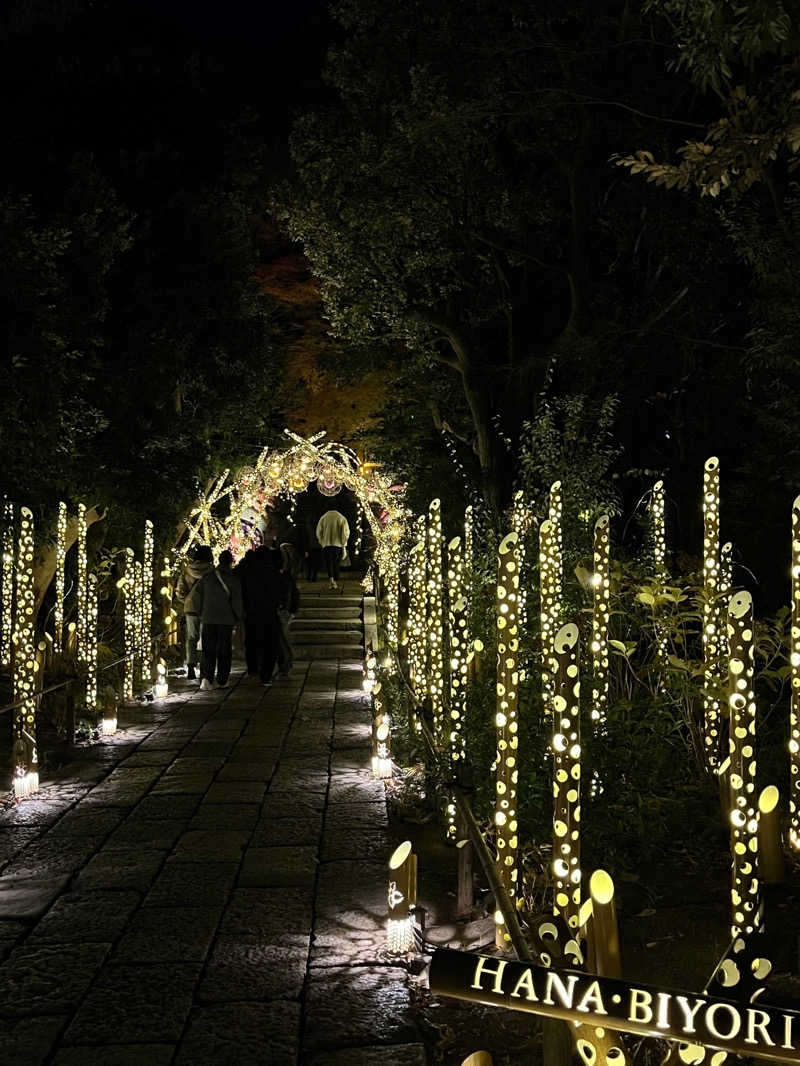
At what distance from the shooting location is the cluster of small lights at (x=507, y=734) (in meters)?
4.38

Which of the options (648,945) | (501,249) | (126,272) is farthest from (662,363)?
(648,945)

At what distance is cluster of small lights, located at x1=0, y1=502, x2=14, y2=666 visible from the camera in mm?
10320

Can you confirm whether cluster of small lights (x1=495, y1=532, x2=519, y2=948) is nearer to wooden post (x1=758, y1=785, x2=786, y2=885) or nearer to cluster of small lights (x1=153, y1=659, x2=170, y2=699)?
wooden post (x1=758, y1=785, x2=786, y2=885)

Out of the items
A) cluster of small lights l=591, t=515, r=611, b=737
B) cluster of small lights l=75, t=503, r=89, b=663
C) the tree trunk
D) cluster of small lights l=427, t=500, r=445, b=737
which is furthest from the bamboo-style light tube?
the tree trunk

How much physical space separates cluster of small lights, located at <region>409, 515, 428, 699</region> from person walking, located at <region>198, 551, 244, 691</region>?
2.90 meters

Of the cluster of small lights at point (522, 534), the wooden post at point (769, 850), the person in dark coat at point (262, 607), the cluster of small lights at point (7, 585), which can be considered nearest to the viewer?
the wooden post at point (769, 850)

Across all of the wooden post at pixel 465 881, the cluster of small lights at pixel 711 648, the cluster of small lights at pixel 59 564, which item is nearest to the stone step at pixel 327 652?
the cluster of small lights at pixel 59 564

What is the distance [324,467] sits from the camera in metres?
23.8

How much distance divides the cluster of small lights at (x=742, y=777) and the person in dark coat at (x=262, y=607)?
8.85 m

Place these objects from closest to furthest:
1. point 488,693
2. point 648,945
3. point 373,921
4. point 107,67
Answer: point 648,945 → point 373,921 → point 488,693 → point 107,67

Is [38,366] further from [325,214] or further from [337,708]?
[325,214]

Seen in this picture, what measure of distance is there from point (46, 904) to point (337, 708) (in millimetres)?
6256

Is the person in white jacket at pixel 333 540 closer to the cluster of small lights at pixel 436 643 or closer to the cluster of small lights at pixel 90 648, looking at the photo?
the cluster of small lights at pixel 90 648

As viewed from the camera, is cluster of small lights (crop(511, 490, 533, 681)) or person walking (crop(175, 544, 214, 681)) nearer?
cluster of small lights (crop(511, 490, 533, 681))
